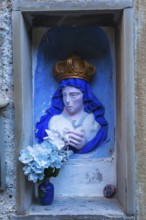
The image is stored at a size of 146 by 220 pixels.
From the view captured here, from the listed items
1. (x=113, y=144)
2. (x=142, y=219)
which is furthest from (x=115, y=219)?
(x=113, y=144)

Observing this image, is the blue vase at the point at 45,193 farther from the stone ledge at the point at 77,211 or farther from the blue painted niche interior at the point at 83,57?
the blue painted niche interior at the point at 83,57

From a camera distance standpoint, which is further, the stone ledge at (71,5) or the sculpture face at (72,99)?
the sculpture face at (72,99)

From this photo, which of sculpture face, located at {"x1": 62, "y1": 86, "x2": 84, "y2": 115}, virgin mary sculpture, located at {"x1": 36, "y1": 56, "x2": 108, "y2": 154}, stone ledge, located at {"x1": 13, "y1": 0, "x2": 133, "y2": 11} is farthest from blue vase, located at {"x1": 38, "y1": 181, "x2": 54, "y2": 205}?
stone ledge, located at {"x1": 13, "y1": 0, "x2": 133, "y2": 11}

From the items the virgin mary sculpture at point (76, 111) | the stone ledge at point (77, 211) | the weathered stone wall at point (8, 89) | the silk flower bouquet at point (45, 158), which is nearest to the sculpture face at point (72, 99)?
the virgin mary sculpture at point (76, 111)

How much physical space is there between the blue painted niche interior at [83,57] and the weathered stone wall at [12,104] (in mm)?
188

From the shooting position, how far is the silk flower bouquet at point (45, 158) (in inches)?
59.1

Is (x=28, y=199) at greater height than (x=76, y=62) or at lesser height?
lesser

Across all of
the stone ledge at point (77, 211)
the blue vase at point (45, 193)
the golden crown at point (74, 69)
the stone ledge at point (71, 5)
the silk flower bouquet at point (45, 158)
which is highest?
the stone ledge at point (71, 5)

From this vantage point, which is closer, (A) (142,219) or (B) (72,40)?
(A) (142,219)

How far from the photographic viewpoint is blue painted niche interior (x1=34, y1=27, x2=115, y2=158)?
1.72 metres

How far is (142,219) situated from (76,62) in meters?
0.69

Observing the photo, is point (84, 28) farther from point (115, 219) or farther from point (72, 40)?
point (115, 219)

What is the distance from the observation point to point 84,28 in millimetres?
1717

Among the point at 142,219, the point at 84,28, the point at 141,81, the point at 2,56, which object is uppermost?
the point at 84,28
